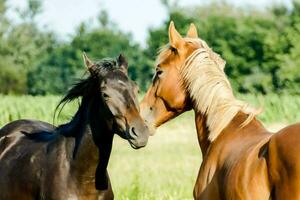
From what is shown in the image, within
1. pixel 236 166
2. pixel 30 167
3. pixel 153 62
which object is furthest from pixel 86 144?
pixel 153 62

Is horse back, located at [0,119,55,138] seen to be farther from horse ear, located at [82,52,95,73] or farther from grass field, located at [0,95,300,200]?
horse ear, located at [82,52,95,73]

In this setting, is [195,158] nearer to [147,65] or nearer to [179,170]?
[179,170]

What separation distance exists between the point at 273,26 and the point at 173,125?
28.0 meters

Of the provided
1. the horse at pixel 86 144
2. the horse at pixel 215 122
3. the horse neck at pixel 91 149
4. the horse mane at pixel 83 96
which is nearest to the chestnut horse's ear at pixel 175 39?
the horse at pixel 215 122

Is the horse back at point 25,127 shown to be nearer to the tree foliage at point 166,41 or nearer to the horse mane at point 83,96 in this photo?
the horse mane at point 83,96

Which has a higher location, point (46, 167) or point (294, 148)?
point (294, 148)

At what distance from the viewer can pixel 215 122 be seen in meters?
5.79

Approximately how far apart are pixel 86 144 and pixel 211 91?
1.39m

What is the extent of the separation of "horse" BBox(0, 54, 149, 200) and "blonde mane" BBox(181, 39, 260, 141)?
524 mm

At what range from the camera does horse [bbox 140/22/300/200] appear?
15.4 ft

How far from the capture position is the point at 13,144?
7504 millimetres

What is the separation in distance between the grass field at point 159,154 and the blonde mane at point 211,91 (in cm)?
170

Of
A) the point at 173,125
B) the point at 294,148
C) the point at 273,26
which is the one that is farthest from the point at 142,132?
the point at 273,26

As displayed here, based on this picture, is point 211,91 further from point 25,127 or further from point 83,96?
point 25,127
